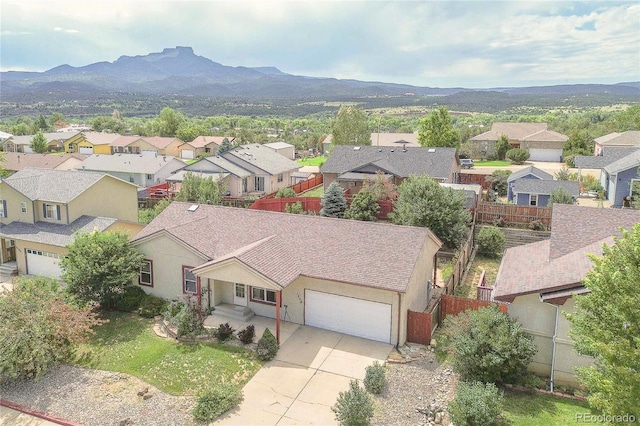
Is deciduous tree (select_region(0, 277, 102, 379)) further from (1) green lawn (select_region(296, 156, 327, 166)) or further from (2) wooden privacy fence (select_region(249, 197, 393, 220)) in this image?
(1) green lawn (select_region(296, 156, 327, 166))

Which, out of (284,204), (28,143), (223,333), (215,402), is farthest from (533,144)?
(28,143)

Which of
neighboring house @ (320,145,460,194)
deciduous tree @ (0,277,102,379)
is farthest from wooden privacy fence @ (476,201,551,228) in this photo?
deciduous tree @ (0,277,102,379)

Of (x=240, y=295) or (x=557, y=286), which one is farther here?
(x=240, y=295)

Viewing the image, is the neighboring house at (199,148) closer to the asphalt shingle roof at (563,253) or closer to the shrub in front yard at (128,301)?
the shrub in front yard at (128,301)

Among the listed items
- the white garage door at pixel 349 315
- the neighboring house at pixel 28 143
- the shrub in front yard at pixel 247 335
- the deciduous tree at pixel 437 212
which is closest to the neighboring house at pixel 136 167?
the deciduous tree at pixel 437 212

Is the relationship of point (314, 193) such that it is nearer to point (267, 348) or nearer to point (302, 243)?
point (302, 243)
